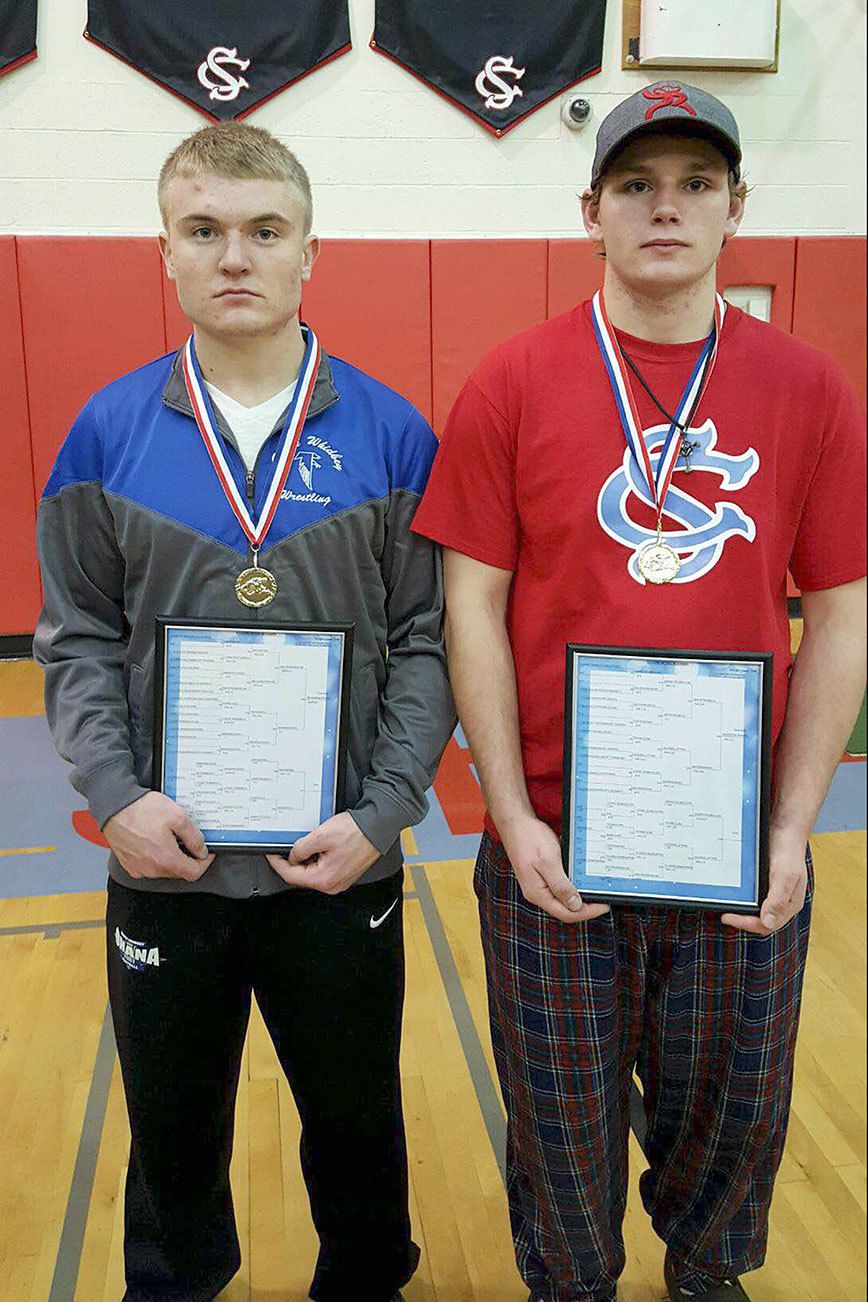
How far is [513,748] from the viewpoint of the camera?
160 centimetres

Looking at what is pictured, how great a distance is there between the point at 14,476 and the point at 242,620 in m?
5.13

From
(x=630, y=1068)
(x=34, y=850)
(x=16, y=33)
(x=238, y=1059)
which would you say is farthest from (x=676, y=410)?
(x=16, y=33)

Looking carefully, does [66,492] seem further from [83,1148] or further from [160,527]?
[83,1148]

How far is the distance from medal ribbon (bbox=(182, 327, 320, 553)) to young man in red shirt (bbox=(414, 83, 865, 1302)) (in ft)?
0.75

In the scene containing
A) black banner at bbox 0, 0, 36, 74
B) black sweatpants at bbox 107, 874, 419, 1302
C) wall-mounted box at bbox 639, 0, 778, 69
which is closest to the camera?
black sweatpants at bbox 107, 874, 419, 1302

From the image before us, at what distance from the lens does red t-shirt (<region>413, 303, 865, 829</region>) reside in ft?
4.83

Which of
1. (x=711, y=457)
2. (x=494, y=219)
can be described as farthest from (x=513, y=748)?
(x=494, y=219)

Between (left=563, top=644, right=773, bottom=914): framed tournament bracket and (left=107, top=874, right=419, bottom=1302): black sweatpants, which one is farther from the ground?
(left=563, top=644, right=773, bottom=914): framed tournament bracket

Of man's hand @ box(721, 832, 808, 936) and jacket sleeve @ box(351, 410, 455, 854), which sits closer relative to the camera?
man's hand @ box(721, 832, 808, 936)

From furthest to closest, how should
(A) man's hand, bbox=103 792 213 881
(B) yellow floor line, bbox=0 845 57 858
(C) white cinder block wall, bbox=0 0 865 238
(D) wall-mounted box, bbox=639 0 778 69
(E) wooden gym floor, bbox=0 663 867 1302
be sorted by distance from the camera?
(D) wall-mounted box, bbox=639 0 778 69 < (C) white cinder block wall, bbox=0 0 865 238 < (B) yellow floor line, bbox=0 845 57 858 < (E) wooden gym floor, bbox=0 663 867 1302 < (A) man's hand, bbox=103 792 213 881

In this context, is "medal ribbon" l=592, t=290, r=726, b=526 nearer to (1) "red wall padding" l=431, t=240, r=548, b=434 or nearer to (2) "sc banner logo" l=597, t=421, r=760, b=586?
(2) "sc banner logo" l=597, t=421, r=760, b=586

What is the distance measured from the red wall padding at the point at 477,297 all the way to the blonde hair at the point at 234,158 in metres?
4.82

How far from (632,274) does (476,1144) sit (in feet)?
6.25

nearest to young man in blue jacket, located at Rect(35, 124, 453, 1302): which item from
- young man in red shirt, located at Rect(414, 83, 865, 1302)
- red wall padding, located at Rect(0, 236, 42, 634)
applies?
young man in red shirt, located at Rect(414, 83, 865, 1302)
